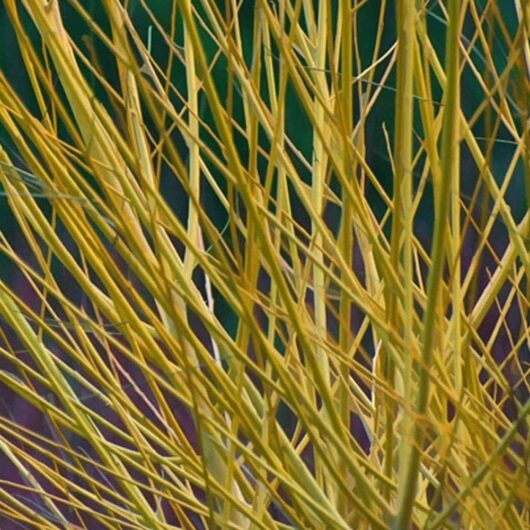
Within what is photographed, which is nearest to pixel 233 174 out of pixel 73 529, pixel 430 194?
pixel 73 529

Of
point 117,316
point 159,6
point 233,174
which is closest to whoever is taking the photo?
point 233,174

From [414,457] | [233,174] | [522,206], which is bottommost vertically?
[522,206]

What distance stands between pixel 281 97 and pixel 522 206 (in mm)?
1636

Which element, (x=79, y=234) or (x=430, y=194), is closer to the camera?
(x=79, y=234)

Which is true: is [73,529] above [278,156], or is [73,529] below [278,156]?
below

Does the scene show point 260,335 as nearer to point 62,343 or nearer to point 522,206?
→ point 62,343

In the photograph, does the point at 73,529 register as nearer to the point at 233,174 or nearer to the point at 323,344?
the point at 323,344

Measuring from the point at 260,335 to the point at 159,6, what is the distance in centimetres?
195

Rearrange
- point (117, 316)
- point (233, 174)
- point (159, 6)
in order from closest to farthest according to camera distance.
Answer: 1. point (233, 174)
2. point (117, 316)
3. point (159, 6)

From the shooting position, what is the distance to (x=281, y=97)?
0.85m

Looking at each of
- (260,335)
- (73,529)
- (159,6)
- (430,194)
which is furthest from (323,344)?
(159,6)

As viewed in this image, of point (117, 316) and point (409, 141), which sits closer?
point (409, 141)

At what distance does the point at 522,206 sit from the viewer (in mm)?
2398

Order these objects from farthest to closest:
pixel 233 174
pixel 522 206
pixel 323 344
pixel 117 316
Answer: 1. pixel 522 206
2. pixel 117 316
3. pixel 323 344
4. pixel 233 174
